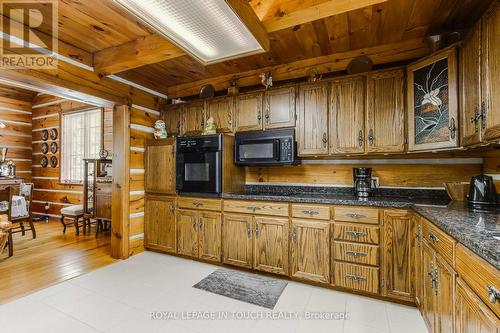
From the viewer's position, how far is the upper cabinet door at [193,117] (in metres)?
3.39

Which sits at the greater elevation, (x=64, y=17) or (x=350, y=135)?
(x=64, y=17)

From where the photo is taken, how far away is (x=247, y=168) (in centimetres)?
342

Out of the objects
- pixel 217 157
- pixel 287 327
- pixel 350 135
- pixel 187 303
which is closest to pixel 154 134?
pixel 217 157

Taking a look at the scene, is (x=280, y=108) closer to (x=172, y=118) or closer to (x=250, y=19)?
(x=250, y=19)

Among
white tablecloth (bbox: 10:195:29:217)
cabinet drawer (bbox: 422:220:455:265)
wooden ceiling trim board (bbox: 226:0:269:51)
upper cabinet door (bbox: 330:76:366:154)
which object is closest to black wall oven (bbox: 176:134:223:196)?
wooden ceiling trim board (bbox: 226:0:269:51)

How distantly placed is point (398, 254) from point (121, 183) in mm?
3319

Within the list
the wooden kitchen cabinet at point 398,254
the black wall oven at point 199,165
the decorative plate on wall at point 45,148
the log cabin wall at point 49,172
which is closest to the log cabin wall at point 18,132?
the log cabin wall at point 49,172

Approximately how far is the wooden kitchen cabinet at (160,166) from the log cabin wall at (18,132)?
4.66 meters

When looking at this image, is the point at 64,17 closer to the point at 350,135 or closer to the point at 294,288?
the point at 350,135

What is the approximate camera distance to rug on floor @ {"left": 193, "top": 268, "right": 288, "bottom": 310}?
2.23m

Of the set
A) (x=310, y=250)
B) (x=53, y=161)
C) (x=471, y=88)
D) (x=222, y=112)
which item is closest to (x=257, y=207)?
(x=310, y=250)

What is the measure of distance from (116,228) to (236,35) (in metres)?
2.86

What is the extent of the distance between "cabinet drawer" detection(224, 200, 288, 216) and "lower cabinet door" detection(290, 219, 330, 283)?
0.60ft

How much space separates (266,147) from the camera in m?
2.87
